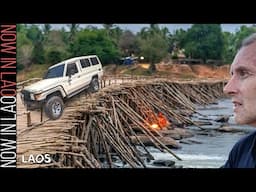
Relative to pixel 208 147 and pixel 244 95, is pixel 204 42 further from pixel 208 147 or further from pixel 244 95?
pixel 244 95

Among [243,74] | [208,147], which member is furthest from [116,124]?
[243,74]

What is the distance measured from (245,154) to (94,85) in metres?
3.22

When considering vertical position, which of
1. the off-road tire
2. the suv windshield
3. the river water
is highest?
the suv windshield

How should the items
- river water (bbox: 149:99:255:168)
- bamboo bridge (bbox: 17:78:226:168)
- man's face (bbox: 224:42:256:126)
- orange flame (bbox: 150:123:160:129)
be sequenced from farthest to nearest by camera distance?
orange flame (bbox: 150:123:160:129)
bamboo bridge (bbox: 17:78:226:168)
river water (bbox: 149:99:255:168)
man's face (bbox: 224:42:256:126)

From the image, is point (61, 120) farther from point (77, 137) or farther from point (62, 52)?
point (62, 52)

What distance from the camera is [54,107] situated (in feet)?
13.2

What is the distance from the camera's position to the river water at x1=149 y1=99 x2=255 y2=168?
3932 mm

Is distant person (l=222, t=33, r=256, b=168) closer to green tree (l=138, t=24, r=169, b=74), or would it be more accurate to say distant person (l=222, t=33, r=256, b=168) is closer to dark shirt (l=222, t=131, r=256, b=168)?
dark shirt (l=222, t=131, r=256, b=168)

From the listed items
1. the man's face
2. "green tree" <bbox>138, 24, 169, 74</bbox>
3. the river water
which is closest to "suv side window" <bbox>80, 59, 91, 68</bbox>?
"green tree" <bbox>138, 24, 169, 74</bbox>

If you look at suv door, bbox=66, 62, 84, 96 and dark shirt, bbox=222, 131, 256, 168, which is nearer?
dark shirt, bbox=222, 131, 256, 168

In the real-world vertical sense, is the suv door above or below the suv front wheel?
above

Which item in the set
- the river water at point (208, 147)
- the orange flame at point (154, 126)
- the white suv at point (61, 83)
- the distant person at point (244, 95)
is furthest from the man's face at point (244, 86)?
the orange flame at point (154, 126)

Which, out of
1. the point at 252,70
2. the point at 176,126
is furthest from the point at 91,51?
the point at 252,70
